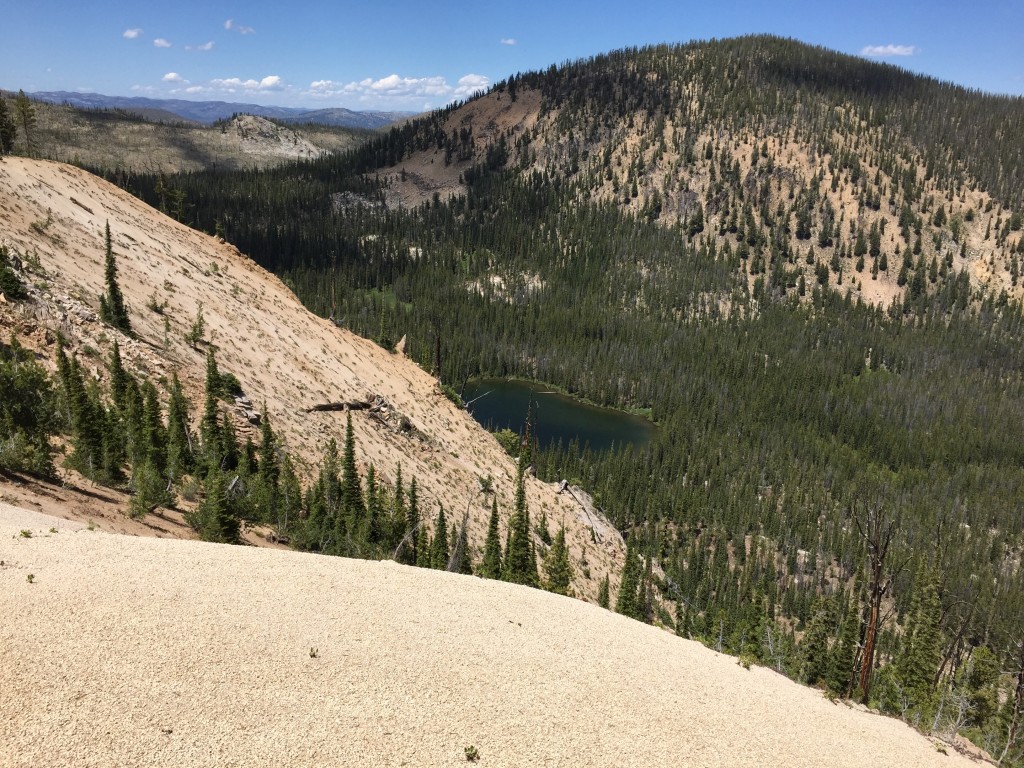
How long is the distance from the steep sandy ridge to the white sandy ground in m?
22.1

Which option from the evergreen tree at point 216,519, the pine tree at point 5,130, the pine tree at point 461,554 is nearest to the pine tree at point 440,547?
the pine tree at point 461,554

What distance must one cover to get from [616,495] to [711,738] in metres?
96.9

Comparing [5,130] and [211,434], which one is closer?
[211,434]

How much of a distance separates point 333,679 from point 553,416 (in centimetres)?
14453

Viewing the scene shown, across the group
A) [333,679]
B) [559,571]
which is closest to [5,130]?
[559,571]

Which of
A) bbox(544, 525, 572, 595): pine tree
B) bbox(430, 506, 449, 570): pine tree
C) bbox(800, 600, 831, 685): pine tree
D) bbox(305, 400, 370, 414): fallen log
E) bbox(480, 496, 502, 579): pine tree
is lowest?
bbox(800, 600, 831, 685): pine tree

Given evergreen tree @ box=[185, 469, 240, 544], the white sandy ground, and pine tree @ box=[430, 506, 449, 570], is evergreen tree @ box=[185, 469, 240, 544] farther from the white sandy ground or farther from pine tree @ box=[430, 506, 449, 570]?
Result: pine tree @ box=[430, 506, 449, 570]

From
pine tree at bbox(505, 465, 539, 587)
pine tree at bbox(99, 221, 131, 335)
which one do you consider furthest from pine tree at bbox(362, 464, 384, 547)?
pine tree at bbox(99, 221, 131, 335)

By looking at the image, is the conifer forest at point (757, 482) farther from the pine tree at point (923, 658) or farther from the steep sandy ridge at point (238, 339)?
the steep sandy ridge at point (238, 339)

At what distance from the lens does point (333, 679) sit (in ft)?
60.3

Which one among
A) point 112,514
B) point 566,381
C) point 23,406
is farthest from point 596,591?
point 566,381

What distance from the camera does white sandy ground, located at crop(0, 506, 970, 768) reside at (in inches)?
598

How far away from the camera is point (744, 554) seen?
106 meters

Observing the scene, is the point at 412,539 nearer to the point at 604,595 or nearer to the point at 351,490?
the point at 351,490
